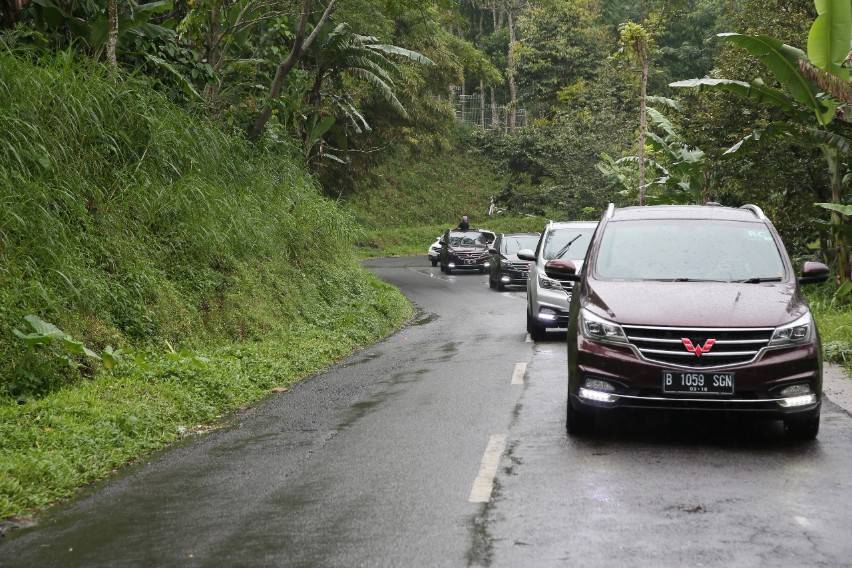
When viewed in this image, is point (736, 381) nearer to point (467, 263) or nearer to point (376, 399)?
point (376, 399)

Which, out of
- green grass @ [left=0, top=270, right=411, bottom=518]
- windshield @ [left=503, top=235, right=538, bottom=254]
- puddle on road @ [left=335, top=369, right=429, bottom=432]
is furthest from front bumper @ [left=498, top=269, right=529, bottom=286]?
puddle on road @ [left=335, top=369, right=429, bottom=432]

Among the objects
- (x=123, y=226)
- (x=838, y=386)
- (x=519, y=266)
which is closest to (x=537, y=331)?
(x=838, y=386)

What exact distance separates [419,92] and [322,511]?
29287mm

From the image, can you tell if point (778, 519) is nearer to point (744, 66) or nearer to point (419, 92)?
point (744, 66)

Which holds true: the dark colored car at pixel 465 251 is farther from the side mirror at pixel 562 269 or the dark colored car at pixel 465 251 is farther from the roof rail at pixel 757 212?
the side mirror at pixel 562 269

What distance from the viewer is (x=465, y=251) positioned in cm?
3844

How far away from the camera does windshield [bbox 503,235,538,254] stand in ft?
97.5

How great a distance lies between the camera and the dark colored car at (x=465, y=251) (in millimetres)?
38438

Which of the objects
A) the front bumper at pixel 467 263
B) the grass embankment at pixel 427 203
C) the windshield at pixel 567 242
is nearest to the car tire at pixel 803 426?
the windshield at pixel 567 242

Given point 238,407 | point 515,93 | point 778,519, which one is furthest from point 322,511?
point 515,93

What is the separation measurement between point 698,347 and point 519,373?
15.9 ft

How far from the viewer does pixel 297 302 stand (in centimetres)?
1722

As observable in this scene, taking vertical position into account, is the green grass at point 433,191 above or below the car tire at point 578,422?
above

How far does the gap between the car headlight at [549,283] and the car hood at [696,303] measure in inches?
305
